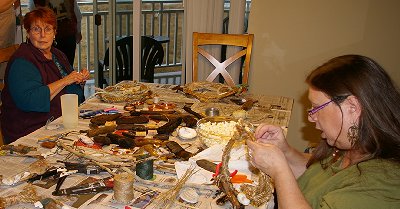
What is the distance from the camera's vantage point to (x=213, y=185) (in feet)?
4.57

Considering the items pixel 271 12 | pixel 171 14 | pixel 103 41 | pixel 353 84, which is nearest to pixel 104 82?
pixel 103 41

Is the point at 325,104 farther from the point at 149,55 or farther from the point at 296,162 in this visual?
the point at 149,55

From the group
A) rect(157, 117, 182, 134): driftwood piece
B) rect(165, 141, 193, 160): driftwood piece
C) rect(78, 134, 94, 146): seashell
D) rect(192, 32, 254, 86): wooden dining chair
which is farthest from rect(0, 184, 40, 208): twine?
rect(192, 32, 254, 86): wooden dining chair

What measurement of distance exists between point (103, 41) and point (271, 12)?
2.13 m

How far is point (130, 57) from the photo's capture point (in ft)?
13.9

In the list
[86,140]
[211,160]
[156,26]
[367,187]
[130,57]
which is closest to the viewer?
[367,187]

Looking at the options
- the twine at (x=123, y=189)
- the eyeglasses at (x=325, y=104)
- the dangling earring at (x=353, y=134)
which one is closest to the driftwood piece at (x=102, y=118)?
the twine at (x=123, y=189)

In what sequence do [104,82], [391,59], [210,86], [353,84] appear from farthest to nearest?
[104,82]
[391,59]
[210,86]
[353,84]

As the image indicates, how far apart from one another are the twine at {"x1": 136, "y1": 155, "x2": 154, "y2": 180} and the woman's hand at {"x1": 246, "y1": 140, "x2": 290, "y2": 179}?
0.36m

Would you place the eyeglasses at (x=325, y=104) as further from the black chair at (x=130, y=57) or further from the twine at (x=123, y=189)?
the black chair at (x=130, y=57)

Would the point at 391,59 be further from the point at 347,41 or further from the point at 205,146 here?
the point at 205,146

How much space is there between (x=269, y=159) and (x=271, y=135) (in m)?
0.34

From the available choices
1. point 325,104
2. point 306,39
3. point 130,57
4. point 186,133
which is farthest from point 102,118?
point 130,57

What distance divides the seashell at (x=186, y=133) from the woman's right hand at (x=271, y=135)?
346 mm
